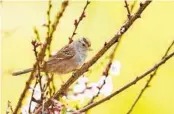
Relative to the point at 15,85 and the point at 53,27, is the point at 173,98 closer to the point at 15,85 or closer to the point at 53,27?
the point at 15,85

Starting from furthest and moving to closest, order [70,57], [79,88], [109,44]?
[70,57] → [79,88] → [109,44]

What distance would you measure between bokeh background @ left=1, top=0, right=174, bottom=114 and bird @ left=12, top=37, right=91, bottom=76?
0.07 ft

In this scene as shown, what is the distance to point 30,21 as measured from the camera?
3.84 ft

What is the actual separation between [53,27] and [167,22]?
2.35ft

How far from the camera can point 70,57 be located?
1125 mm

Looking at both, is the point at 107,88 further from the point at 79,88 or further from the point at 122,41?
the point at 122,41

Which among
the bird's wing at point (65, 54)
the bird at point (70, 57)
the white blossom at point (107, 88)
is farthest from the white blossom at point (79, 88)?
the bird's wing at point (65, 54)

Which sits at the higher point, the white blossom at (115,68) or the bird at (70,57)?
the bird at (70,57)

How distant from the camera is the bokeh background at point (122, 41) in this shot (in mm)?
990

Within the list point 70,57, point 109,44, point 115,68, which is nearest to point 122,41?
point 70,57

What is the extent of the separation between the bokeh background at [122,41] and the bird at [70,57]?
0.07ft

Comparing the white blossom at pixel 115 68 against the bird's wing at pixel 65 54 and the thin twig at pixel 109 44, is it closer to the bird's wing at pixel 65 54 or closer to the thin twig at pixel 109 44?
the thin twig at pixel 109 44

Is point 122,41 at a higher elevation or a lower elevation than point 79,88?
higher

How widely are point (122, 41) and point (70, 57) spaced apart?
128 mm
